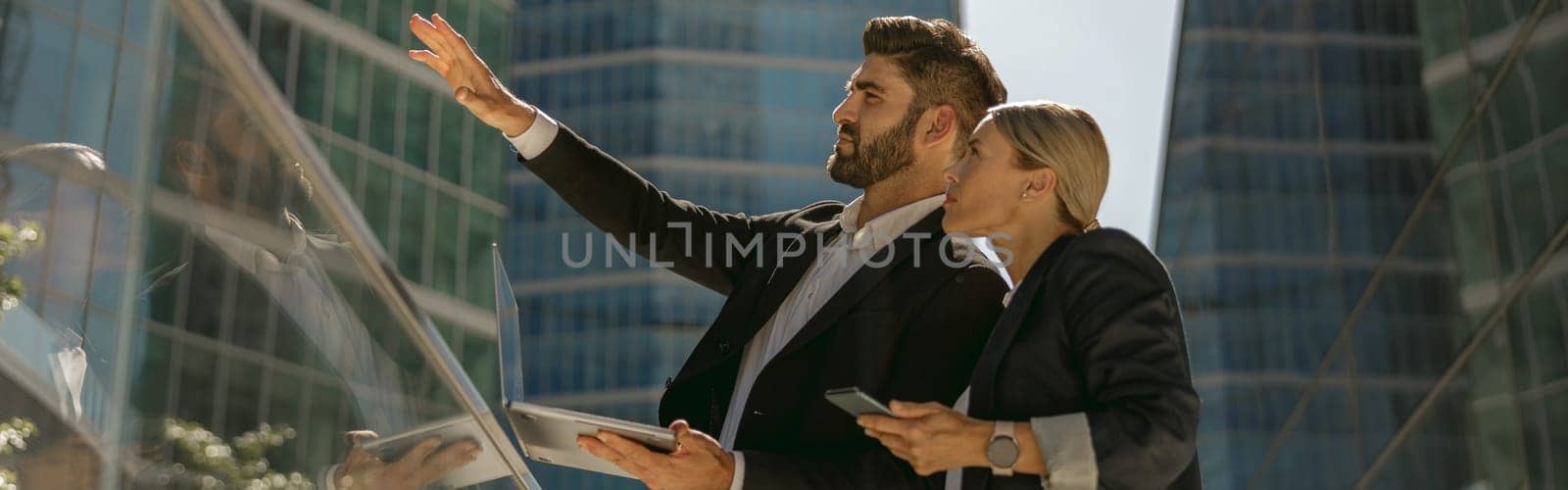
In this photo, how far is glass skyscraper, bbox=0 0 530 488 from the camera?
172 inches

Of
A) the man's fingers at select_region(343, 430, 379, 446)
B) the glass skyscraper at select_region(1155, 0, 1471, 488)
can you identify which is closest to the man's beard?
the man's fingers at select_region(343, 430, 379, 446)

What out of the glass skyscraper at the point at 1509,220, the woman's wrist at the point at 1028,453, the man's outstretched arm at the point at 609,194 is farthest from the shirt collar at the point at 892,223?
the glass skyscraper at the point at 1509,220

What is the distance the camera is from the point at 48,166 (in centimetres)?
450

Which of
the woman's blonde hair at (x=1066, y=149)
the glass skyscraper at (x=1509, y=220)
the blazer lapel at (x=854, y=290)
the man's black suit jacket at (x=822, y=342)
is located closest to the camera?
the woman's blonde hair at (x=1066, y=149)

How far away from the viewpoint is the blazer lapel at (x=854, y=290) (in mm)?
4238

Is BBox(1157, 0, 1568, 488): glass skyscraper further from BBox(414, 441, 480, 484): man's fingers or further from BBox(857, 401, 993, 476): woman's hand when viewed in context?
BBox(857, 401, 993, 476): woman's hand

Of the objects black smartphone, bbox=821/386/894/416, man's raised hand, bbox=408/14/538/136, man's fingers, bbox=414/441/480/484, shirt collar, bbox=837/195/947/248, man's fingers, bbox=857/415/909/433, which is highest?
man's raised hand, bbox=408/14/538/136

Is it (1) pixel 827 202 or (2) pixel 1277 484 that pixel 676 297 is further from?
(1) pixel 827 202

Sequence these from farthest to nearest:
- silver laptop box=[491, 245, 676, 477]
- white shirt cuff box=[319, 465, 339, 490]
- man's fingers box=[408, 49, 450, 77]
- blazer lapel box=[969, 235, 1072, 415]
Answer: white shirt cuff box=[319, 465, 339, 490] → man's fingers box=[408, 49, 450, 77] → blazer lapel box=[969, 235, 1072, 415] → silver laptop box=[491, 245, 676, 477]

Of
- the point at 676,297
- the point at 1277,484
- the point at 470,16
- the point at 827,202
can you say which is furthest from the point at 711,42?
the point at 827,202

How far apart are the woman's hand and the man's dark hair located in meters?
1.12

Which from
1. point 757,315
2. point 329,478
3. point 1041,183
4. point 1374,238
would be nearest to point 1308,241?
point 1374,238

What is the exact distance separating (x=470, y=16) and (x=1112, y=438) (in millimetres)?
39207

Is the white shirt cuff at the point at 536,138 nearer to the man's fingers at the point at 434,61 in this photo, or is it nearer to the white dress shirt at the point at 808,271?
the white dress shirt at the point at 808,271
